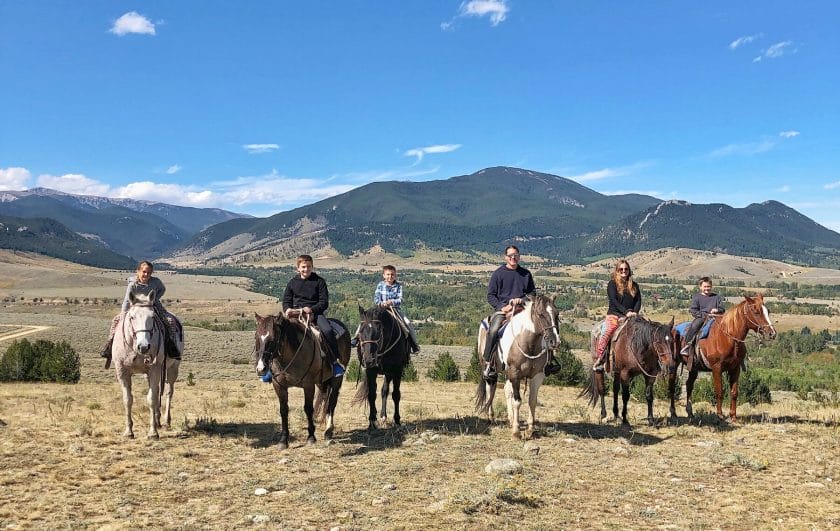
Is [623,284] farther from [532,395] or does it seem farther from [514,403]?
[514,403]

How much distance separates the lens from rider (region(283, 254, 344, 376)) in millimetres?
10992

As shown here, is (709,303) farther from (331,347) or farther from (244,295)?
(244,295)

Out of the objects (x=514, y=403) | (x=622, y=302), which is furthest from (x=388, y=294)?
(x=622, y=302)

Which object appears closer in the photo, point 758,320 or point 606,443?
point 606,443

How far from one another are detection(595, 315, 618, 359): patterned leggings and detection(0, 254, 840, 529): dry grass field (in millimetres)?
1746

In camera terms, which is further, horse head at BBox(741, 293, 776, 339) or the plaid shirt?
the plaid shirt

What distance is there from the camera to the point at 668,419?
44.6 feet

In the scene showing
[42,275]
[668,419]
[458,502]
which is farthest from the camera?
[42,275]

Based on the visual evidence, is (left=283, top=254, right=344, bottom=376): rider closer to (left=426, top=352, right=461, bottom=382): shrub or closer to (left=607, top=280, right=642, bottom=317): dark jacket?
(left=607, top=280, right=642, bottom=317): dark jacket

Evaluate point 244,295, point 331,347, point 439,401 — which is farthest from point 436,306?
point 331,347

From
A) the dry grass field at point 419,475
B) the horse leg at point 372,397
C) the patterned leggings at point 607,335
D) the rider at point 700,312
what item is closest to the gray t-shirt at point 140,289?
the dry grass field at point 419,475

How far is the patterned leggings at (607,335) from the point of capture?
43.2ft

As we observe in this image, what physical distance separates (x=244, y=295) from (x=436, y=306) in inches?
2554

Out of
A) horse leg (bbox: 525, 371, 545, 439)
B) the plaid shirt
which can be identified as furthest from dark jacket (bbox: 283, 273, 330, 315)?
horse leg (bbox: 525, 371, 545, 439)
